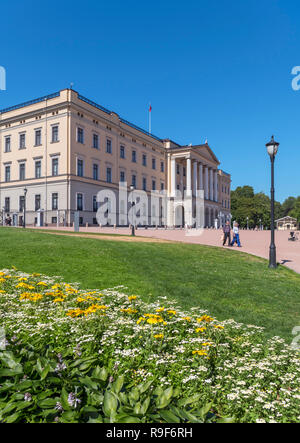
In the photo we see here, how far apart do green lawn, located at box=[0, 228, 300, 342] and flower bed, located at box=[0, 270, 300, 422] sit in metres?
2.12

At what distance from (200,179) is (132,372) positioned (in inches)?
2941

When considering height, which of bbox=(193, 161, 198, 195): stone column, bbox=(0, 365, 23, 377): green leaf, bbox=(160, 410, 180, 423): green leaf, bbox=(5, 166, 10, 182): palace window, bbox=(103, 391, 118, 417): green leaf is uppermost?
bbox=(193, 161, 198, 195): stone column

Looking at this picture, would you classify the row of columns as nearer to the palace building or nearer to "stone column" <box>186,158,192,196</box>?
"stone column" <box>186,158,192,196</box>

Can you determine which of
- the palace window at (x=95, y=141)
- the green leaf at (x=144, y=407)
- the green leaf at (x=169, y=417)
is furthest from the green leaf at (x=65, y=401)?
the palace window at (x=95, y=141)

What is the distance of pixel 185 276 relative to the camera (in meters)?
10.1

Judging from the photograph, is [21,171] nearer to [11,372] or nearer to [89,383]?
[11,372]

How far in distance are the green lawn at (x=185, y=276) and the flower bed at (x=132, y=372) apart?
212 cm

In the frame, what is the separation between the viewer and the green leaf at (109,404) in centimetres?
203

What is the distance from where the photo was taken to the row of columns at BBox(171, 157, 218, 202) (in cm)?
6975

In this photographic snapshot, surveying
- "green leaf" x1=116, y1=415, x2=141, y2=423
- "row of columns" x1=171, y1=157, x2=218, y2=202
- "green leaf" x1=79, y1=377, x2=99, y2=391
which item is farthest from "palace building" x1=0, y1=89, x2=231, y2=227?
"green leaf" x1=116, y1=415, x2=141, y2=423

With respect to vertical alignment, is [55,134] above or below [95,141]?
below

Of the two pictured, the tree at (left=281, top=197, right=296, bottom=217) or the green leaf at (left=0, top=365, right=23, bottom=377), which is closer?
the green leaf at (left=0, top=365, right=23, bottom=377)

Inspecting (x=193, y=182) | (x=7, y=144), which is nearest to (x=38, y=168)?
(x=7, y=144)

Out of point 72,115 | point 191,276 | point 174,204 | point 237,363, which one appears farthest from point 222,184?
point 237,363
